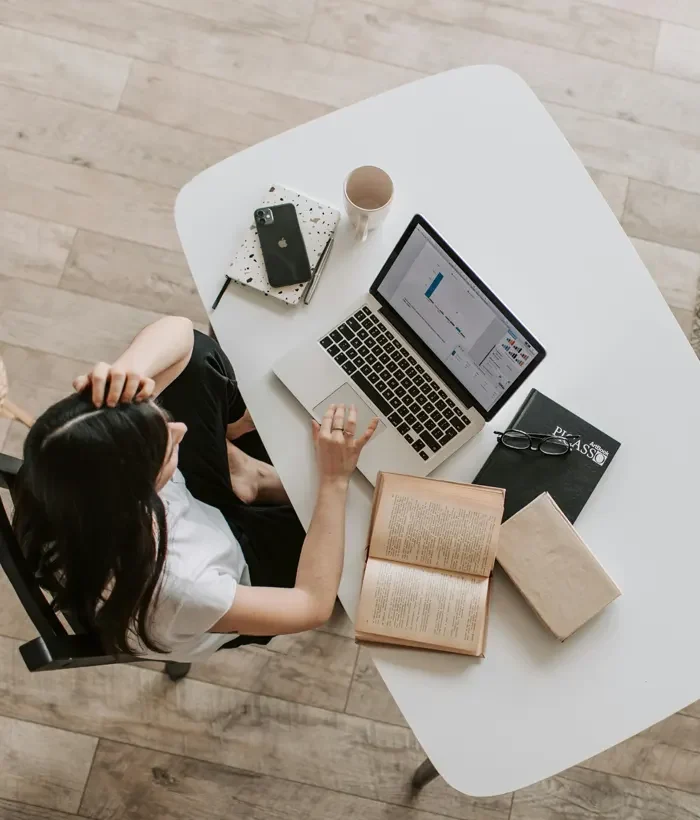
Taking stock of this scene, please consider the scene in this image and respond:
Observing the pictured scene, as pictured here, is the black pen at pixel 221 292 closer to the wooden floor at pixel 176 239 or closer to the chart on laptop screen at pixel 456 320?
the chart on laptop screen at pixel 456 320

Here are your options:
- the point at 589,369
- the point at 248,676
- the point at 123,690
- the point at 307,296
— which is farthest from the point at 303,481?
the point at 123,690

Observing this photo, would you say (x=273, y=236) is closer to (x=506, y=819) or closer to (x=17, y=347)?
(x=17, y=347)

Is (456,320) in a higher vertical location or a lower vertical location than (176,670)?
higher

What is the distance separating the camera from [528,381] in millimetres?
1152

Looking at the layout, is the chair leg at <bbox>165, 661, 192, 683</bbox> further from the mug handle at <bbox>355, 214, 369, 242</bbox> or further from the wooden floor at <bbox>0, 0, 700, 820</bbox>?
the mug handle at <bbox>355, 214, 369, 242</bbox>

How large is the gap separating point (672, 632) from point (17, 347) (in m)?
1.49

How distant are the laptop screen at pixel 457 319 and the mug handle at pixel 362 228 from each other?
0.33 feet

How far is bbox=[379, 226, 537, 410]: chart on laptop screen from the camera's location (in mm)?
1023

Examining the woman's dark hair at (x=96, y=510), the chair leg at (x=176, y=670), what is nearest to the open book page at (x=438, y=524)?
the woman's dark hair at (x=96, y=510)

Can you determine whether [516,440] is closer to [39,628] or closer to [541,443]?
[541,443]

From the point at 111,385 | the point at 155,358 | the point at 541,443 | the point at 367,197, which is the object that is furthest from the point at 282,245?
the point at 541,443

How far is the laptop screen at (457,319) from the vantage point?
3.34 ft

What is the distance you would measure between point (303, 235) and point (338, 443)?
34 centimetres

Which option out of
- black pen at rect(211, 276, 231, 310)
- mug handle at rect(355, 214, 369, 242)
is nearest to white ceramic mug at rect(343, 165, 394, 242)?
mug handle at rect(355, 214, 369, 242)
